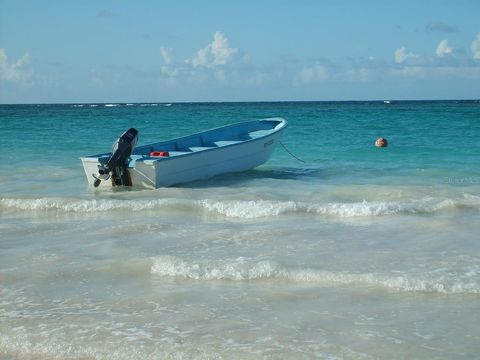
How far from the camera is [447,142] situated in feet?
79.5

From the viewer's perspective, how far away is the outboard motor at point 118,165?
13.1 meters

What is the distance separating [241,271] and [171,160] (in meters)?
6.82

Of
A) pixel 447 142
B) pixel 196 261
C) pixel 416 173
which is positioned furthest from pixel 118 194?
pixel 447 142

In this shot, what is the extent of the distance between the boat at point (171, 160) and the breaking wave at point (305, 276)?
235 inches

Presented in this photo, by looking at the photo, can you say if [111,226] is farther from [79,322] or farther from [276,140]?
[276,140]

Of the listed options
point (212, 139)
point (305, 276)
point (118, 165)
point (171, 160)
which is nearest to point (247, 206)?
point (171, 160)

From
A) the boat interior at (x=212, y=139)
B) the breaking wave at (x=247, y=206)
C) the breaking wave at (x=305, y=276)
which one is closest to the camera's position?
the breaking wave at (x=305, y=276)

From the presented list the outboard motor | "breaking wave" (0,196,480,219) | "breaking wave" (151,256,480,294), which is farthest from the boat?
"breaking wave" (151,256,480,294)

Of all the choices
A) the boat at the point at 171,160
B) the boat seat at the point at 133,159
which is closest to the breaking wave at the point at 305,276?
the boat at the point at 171,160

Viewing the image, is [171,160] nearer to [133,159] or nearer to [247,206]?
[133,159]

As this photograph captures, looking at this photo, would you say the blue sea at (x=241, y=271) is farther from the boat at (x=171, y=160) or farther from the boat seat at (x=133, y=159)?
the boat seat at (x=133, y=159)

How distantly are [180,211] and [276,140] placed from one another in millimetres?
6505

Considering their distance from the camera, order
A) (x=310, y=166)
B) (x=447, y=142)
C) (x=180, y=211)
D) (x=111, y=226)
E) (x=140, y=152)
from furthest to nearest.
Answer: (x=447, y=142), (x=310, y=166), (x=140, y=152), (x=180, y=211), (x=111, y=226)

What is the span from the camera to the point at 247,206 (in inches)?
429
